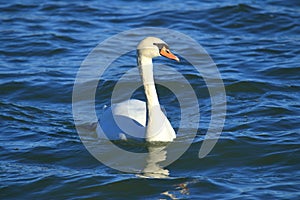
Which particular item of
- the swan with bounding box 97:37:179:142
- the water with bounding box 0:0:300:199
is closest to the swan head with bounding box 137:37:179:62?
the swan with bounding box 97:37:179:142

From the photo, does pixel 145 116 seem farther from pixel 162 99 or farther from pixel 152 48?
pixel 162 99

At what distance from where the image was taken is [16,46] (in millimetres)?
14625

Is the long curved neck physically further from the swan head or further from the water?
the water

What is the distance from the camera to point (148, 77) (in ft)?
31.7

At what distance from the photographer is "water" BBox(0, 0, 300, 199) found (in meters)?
8.66

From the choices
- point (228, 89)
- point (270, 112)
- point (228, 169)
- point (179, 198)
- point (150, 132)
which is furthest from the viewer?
point (228, 89)

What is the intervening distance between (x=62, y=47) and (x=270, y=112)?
5176 mm

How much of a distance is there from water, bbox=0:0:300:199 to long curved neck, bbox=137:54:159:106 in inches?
31.3

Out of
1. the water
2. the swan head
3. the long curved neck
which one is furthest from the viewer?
the long curved neck

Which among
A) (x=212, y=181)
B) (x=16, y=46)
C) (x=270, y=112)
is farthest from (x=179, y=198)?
(x=16, y=46)

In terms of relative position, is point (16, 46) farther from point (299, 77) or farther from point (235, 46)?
point (299, 77)

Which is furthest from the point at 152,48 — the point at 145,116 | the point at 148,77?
the point at 145,116

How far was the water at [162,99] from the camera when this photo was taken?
28.4ft

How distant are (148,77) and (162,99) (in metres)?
2.18
